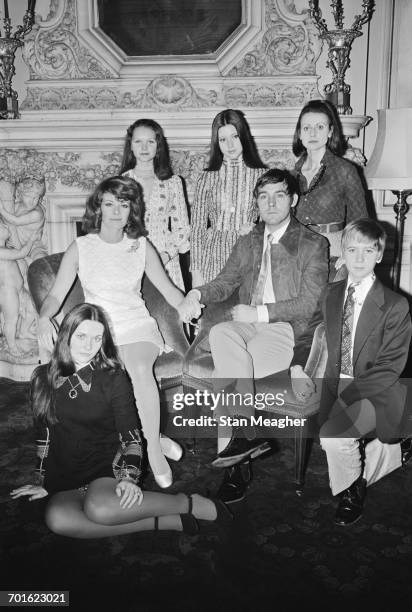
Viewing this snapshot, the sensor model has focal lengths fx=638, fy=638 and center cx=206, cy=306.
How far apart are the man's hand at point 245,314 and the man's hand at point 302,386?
34cm

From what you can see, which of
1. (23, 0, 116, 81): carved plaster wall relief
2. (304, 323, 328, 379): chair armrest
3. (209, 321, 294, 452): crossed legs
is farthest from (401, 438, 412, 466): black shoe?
(23, 0, 116, 81): carved plaster wall relief

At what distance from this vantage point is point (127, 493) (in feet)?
7.65

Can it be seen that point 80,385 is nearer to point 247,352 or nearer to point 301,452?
point 247,352

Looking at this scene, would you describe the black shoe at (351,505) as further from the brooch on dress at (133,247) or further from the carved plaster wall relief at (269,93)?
the carved plaster wall relief at (269,93)

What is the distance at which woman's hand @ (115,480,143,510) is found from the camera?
233cm

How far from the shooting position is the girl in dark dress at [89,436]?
241cm

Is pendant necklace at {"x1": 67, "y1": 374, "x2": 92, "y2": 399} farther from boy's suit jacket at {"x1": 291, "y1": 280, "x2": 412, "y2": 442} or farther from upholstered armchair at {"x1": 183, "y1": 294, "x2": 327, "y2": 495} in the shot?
boy's suit jacket at {"x1": 291, "y1": 280, "x2": 412, "y2": 442}

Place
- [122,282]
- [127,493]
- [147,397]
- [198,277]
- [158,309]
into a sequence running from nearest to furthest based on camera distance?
[127,493]
[147,397]
[122,282]
[158,309]
[198,277]

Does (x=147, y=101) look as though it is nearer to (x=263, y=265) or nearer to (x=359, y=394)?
(x=263, y=265)

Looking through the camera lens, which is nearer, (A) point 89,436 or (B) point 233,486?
(A) point 89,436

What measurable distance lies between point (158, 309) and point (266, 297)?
57cm

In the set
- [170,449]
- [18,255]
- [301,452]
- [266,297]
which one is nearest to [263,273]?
[266,297]

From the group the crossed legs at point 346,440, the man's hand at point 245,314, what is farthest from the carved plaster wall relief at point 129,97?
the crossed legs at point 346,440

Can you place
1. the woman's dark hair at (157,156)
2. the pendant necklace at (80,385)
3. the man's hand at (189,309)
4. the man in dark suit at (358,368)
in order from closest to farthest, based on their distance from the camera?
1. the pendant necklace at (80,385)
2. the man in dark suit at (358,368)
3. the man's hand at (189,309)
4. the woman's dark hair at (157,156)
